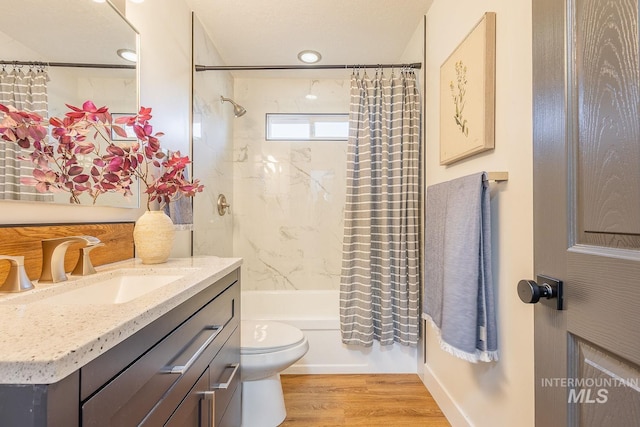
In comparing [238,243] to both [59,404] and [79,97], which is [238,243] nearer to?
[79,97]

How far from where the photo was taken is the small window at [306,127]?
9.48ft

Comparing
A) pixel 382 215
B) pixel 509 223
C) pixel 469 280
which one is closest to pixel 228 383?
pixel 469 280

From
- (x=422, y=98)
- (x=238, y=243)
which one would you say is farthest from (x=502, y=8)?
(x=238, y=243)

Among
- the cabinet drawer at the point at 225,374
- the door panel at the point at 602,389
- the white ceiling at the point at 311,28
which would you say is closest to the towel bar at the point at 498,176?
the door panel at the point at 602,389

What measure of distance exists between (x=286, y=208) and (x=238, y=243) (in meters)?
0.57

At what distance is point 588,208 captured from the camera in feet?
1.93

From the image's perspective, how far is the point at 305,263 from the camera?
2.89 meters

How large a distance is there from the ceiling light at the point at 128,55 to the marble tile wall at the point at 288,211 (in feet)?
5.09

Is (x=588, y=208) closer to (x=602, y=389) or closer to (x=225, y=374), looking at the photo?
(x=602, y=389)

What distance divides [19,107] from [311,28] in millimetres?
1731

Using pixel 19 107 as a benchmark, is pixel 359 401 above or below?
below

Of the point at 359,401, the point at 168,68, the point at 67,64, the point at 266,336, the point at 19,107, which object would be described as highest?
the point at 168,68

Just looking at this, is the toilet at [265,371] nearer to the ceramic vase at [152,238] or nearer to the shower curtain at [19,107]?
the ceramic vase at [152,238]

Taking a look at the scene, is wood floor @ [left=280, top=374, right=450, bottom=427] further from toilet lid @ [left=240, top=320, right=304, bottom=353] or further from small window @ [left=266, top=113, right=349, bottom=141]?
small window @ [left=266, top=113, right=349, bottom=141]
